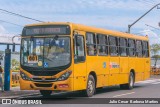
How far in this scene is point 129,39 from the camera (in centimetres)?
2425

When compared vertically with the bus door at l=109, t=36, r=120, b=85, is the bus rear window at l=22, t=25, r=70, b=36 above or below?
above

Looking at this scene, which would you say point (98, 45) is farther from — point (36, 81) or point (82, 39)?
point (36, 81)

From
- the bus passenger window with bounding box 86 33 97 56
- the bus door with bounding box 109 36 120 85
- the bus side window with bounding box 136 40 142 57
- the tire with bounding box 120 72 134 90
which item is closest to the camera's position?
the bus passenger window with bounding box 86 33 97 56

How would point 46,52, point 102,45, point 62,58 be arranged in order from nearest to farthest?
1. point 62,58
2. point 46,52
3. point 102,45

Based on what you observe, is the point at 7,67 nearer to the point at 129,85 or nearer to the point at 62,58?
the point at 62,58

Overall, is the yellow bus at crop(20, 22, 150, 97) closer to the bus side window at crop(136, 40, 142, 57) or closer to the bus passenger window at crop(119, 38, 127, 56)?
the bus passenger window at crop(119, 38, 127, 56)

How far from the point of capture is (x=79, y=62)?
17.2 m

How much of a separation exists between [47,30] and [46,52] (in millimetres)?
1004

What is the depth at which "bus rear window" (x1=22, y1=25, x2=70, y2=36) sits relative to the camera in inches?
666

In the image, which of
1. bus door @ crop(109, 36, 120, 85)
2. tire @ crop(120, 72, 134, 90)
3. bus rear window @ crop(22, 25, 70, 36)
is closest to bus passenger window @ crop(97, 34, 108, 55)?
bus door @ crop(109, 36, 120, 85)

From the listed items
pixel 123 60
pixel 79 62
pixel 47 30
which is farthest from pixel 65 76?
pixel 123 60

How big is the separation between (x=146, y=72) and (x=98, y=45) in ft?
29.4

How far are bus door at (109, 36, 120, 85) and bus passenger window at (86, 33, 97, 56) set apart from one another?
222 centimetres

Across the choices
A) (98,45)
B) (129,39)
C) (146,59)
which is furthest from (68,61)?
(146,59)
